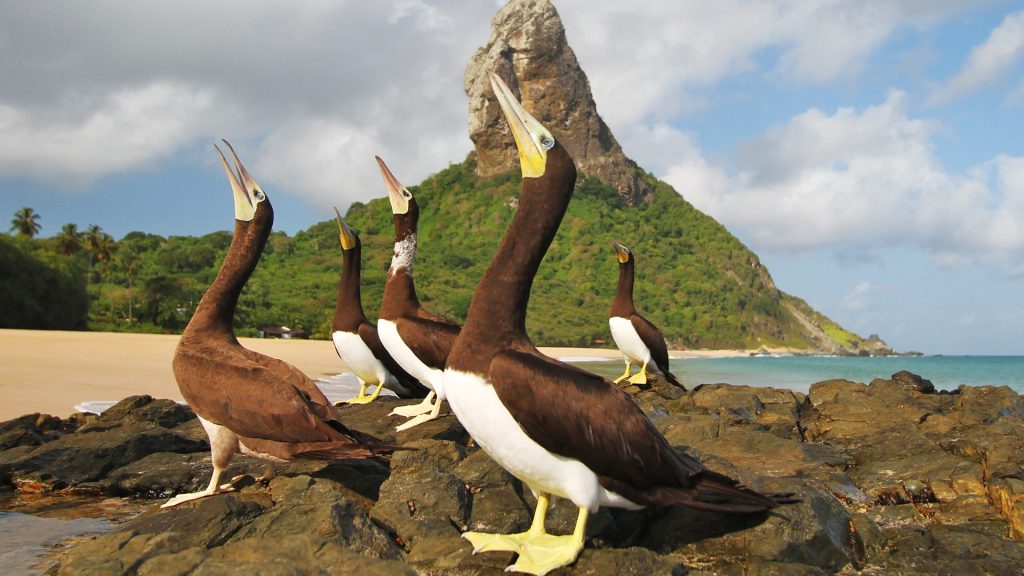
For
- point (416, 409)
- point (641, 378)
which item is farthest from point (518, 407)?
point (641, 378)

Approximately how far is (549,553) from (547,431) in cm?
65

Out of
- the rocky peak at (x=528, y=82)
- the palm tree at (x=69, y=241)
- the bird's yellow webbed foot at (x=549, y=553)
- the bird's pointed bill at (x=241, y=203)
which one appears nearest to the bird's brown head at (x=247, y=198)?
the bird's pointed bill at (x=241, y=203)

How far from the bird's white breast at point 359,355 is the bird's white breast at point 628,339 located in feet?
14.7

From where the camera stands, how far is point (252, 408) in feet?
17.3

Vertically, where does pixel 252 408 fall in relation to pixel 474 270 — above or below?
below

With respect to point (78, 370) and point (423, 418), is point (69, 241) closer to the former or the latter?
point (78, 370)

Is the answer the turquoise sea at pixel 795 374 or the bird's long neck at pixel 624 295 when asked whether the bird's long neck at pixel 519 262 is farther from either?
the turquoise sea at pixel 795 374

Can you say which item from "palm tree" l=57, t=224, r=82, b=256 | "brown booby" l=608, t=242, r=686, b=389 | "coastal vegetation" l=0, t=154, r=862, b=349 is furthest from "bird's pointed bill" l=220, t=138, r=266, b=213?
"palm tree" l=57, t=224, r=82, b=256

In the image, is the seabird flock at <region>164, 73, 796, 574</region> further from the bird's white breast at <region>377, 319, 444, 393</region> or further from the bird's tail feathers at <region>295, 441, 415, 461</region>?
the bird's white breast at <region>377, 319, 444, 393</region>

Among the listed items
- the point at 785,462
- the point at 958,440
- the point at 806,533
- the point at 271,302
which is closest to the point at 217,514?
the point at 806,533

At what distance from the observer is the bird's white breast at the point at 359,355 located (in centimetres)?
956

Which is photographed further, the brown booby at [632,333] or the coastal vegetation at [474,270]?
the coastal vegetation at [474,270]

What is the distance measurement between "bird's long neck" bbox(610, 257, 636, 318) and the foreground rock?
3.68 metres

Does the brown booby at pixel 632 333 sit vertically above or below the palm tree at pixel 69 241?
below
